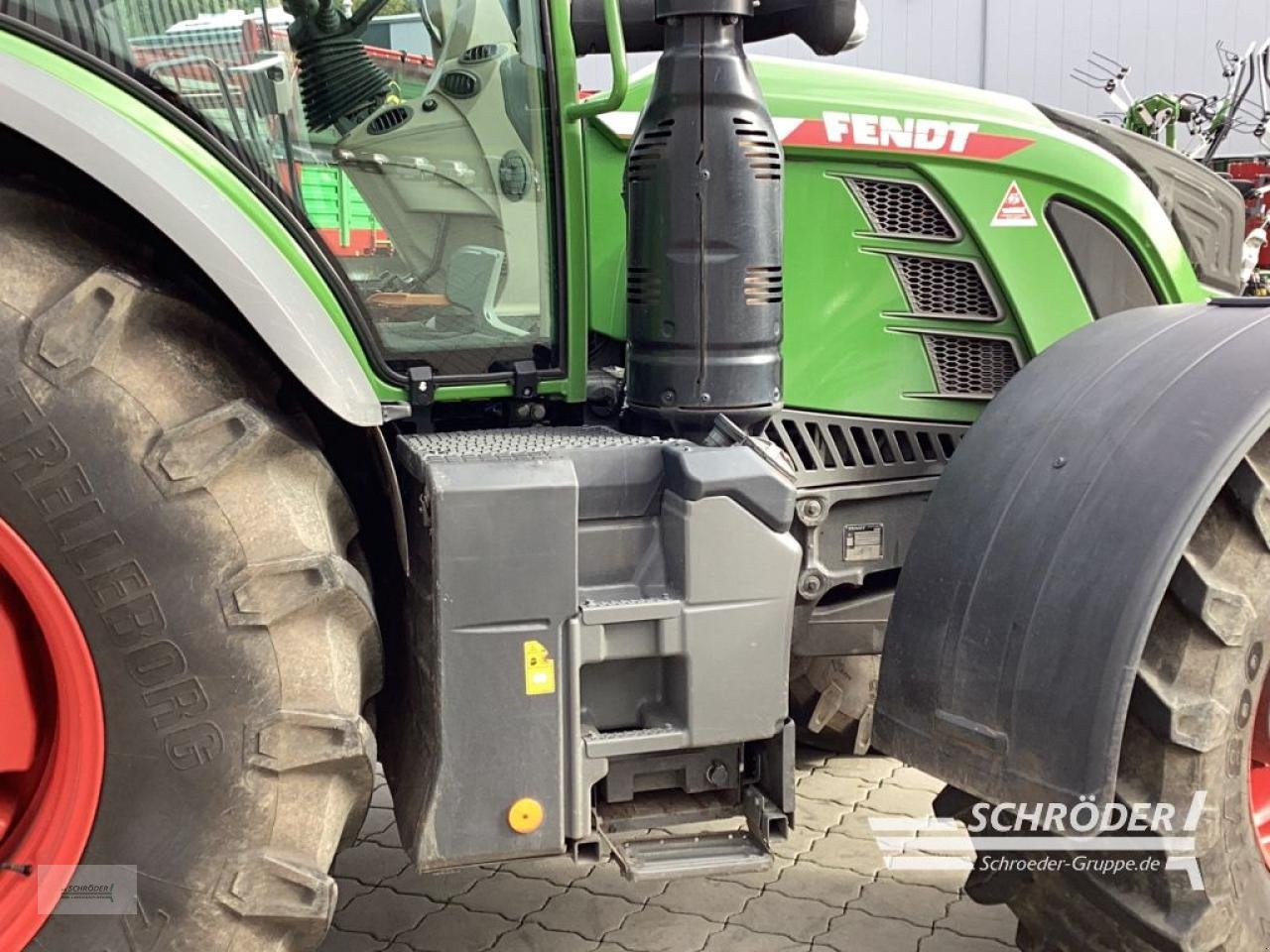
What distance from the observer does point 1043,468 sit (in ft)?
6.97

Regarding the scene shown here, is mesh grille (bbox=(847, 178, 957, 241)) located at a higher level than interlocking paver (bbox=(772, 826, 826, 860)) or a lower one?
higher

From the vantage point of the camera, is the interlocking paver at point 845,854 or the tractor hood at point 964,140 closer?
the tractor hood at point 964,140

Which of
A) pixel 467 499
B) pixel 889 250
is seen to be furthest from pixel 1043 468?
pixel 467 499

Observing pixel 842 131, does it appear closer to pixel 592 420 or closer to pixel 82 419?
pixel 592 420

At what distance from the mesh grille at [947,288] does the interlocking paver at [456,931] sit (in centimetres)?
165

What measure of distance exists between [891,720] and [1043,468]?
530 mm

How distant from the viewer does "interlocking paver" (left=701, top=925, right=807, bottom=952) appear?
8.68ft

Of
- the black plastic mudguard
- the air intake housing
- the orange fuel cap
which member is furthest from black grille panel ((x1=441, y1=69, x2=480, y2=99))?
the orange fuel cap

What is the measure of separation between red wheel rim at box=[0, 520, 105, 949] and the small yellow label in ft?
2.09

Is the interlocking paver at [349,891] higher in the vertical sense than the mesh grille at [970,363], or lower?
lower

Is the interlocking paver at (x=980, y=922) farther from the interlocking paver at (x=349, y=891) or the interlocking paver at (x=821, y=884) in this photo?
the interlocking paver at (x=349, y=891)

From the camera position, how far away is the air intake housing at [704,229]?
2.15m

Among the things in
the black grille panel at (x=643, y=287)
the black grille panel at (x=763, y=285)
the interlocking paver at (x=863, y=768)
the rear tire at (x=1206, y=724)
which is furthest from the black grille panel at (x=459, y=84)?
the interlocking paver at (x=863, y=768)
